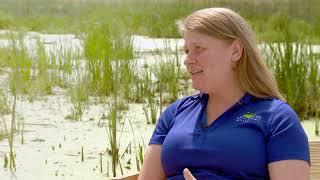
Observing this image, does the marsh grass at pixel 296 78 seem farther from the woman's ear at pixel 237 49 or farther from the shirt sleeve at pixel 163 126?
the woman's ear at pixel 237 49

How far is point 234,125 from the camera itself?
1.80 metres

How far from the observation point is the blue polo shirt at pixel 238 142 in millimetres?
1738

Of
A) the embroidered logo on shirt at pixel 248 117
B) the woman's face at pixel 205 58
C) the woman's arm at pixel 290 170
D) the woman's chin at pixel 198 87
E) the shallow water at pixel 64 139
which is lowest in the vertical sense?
the shallow water at pixel 64 139

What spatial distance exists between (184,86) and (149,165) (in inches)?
165

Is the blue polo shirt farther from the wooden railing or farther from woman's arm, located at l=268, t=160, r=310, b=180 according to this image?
the wooden railing

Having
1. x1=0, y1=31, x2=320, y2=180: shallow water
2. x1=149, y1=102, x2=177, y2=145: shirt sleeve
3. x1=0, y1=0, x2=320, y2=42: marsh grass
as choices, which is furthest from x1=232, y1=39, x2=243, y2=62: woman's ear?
x1=0, y1=0, x2=320, y2=42: marsh grass

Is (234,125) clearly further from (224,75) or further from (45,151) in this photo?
(45,151)

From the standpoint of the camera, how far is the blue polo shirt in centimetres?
174

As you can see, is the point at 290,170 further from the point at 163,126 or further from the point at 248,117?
the point at 163,126

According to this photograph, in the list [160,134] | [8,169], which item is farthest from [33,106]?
[160,134]

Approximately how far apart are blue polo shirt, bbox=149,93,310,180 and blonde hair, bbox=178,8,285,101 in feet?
0.10

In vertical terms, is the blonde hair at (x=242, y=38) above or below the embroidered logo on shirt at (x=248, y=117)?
above

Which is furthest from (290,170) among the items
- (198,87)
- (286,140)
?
(198,87)

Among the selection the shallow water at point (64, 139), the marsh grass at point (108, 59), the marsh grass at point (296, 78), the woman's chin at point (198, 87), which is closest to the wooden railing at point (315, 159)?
the woman's chin at point (198, 87)
